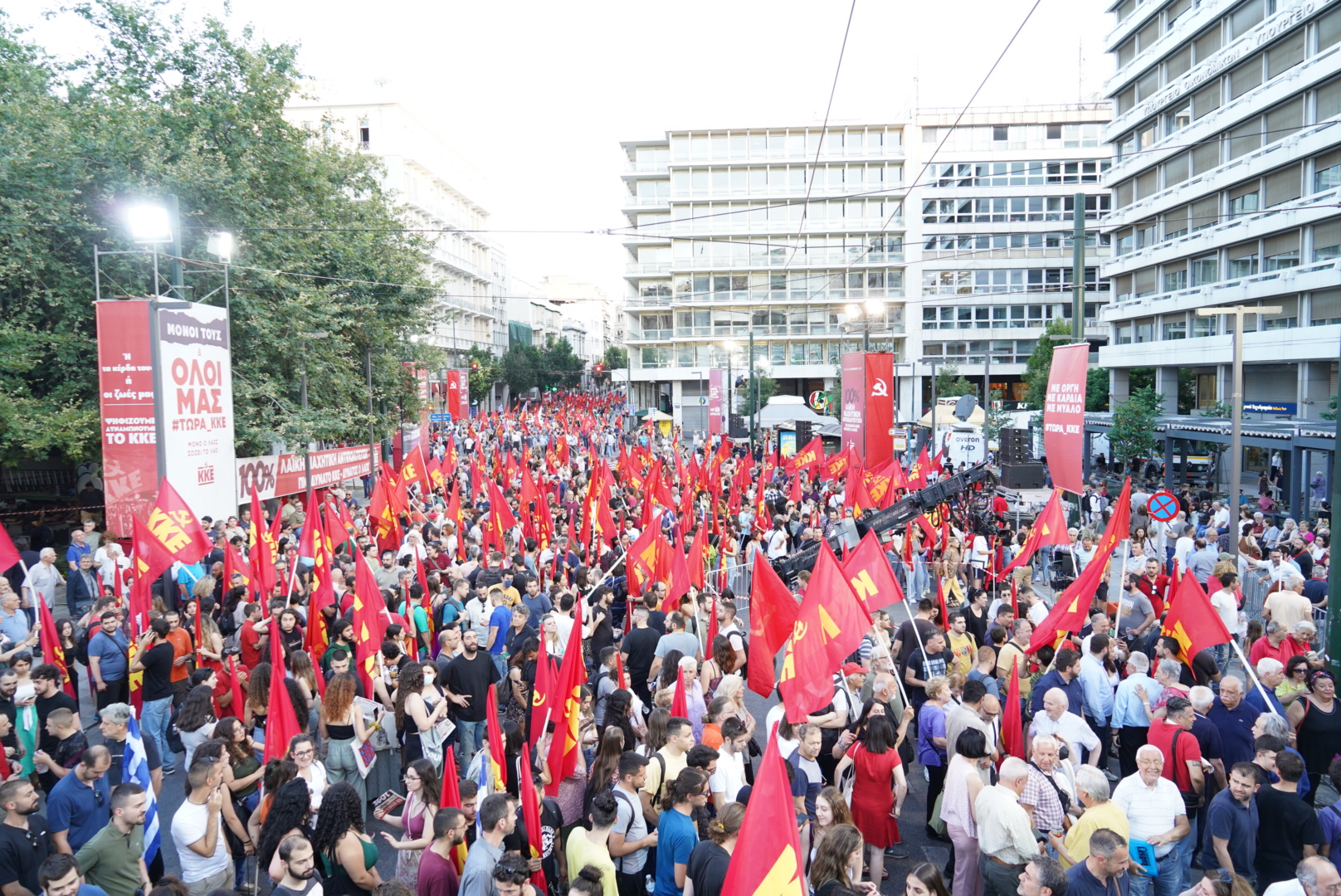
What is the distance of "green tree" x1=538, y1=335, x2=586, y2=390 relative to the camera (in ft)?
270

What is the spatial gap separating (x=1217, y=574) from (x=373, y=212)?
975 inches

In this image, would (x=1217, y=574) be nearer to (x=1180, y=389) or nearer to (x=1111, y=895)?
(x=1111, y=895)

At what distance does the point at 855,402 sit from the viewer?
61.1ft

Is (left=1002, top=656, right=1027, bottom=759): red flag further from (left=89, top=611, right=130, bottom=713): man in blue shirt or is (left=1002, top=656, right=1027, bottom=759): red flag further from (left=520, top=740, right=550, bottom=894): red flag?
(left=89, top=611, right=130, bottom=713): man in blue shirt

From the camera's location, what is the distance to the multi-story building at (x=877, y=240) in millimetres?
61500

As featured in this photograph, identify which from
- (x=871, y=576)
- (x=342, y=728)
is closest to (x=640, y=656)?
(x=871, y=576)

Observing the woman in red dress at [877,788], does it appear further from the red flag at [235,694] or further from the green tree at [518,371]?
the green tree at [518,371]

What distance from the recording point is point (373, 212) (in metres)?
27.9

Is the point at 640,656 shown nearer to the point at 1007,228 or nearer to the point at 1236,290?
the point at 1236,290

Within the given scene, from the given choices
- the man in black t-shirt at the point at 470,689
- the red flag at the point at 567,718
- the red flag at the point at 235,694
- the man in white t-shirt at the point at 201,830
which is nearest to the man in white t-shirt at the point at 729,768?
the red flag at the point at 567,718

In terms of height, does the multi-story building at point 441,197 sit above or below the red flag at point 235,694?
above

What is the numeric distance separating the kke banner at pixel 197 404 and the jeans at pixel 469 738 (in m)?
8.52

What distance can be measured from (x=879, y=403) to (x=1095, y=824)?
43.6 feet

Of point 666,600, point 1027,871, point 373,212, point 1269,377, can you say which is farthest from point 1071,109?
point 1027,871
